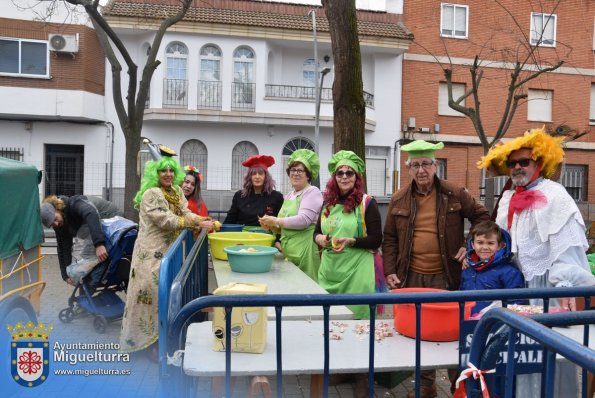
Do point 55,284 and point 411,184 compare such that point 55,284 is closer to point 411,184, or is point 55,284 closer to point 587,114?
point 411,184

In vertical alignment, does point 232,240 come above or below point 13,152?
below

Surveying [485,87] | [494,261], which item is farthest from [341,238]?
[485,87]

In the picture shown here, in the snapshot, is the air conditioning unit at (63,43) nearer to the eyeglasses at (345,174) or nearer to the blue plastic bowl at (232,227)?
the blue plastic bowl at (232,227)

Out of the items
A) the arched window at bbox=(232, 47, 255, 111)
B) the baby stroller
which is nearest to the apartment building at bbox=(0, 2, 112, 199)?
the arched window at bbox=(232, 47, 255, 111)

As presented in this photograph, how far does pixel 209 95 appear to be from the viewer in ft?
69.7

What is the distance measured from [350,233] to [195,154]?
59.8 feet

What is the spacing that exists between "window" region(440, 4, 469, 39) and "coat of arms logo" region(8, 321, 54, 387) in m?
22.5

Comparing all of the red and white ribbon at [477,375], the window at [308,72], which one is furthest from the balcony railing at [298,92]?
the red and white ribbon at [477,375]

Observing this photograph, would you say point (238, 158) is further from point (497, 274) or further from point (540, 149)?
point (497, 274)

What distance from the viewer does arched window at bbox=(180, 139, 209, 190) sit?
70.4 feet

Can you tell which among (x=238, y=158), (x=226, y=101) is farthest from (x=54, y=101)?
(x=238, y=158)

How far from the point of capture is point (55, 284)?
905cm

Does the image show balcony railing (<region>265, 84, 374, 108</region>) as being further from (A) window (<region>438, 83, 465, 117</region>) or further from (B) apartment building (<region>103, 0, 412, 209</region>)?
Result: (A) window (<region>438, 83, 465, 117</region>)

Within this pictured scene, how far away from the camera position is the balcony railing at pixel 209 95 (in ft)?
69.4
